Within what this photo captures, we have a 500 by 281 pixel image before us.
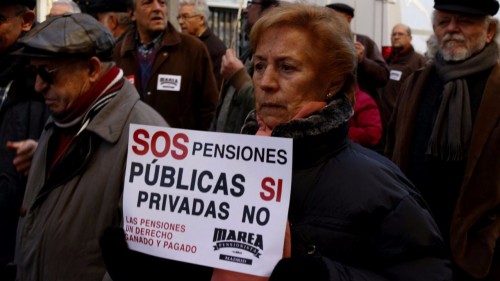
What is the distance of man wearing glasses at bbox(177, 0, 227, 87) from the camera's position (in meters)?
8.96

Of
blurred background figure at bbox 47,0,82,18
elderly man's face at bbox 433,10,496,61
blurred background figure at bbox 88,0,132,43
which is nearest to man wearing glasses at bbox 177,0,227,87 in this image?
blurred background figure at bbox 88,0,132,43

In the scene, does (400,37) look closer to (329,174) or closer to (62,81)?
(62,81)

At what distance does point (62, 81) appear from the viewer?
4.23m

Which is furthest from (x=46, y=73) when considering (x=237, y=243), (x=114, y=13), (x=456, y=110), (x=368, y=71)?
(x=368, y=71)

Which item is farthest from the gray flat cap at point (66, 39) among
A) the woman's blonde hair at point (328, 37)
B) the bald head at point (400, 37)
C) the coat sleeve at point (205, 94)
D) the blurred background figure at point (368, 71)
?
the bald head at point (400, 37)

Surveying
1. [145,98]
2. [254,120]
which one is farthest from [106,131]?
[145,98]

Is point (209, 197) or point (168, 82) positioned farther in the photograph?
point (168, 82)

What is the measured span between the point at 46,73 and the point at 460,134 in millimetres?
2308

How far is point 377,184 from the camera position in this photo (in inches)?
111

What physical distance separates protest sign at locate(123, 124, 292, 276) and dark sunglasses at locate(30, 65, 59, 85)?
4.22 feet

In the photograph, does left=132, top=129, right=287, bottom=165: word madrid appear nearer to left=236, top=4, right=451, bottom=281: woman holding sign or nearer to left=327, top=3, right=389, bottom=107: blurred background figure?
left=236, top=4, right=451, bottom=281: woman holding sign

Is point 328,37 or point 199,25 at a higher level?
point 328,37

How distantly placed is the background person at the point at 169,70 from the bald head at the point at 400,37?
165 inches

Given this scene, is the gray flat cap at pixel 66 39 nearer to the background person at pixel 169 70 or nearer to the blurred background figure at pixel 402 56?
the background person at pixel 169 70
